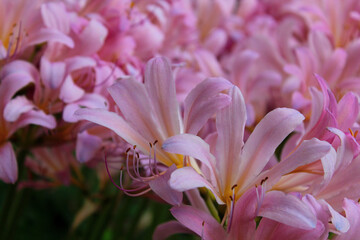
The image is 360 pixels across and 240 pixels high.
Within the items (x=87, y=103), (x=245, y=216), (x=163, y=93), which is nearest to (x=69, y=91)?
(x=87, y=103)

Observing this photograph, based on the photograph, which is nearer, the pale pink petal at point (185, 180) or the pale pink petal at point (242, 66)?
the pale pink petal at point (185, 180)

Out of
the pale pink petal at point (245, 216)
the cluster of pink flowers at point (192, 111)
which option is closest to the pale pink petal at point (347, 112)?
the cluster of pink flowers at point (192, 111)

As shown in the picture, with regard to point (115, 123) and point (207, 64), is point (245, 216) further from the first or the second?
point (207, 64)

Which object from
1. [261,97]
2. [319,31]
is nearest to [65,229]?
[261,97]

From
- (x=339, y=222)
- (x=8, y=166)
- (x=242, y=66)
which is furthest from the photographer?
(x=242, y=66)

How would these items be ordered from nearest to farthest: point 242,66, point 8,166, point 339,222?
point 339,222 < point 8,166 < point 242,66

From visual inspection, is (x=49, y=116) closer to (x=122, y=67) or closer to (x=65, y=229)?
(x=122, y=67)

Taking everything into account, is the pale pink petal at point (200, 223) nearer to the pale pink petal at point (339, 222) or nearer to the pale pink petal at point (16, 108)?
the pale pink petal at point (339, 222)

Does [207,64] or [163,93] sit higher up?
[163,93]
